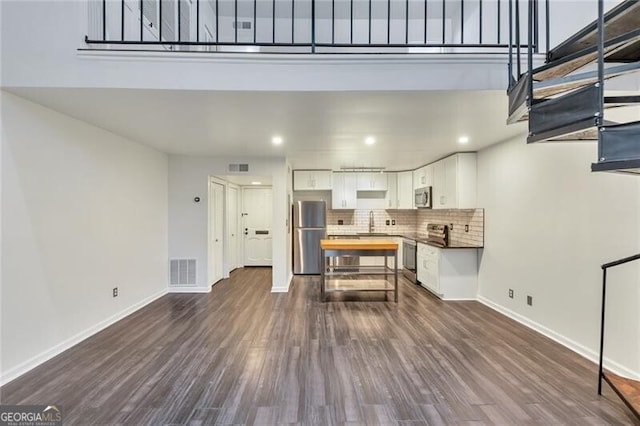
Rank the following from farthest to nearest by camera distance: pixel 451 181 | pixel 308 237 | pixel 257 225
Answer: pixel 257 225
pixel 308 237
pixel 451 181

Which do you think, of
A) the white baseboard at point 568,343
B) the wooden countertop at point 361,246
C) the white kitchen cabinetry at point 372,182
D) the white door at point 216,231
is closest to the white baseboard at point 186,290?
the white door at point 216,231

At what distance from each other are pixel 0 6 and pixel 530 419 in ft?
16.3

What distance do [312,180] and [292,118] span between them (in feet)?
12.4

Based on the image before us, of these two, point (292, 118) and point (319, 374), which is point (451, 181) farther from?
point (319, 374)

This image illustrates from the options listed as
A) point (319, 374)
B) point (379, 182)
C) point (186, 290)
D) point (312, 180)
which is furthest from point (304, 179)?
point (319, 374)

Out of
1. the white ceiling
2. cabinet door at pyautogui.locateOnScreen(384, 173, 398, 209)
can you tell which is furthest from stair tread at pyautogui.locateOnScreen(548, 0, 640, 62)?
cabinet door at pyautogui.locateOnScreen(384, 173, 398, 209)

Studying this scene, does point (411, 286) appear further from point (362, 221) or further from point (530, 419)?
point (530, 419)

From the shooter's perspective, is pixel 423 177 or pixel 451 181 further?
pixel 423 177

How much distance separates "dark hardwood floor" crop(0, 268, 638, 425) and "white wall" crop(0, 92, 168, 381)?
29cm

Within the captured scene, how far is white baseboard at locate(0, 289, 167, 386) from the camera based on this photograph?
2.53 meters

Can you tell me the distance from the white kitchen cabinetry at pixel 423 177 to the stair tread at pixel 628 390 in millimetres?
4123

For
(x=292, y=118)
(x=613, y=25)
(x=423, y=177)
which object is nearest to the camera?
(x=613, y=25)

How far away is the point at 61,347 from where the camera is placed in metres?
3.04

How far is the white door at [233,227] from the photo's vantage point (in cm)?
708
